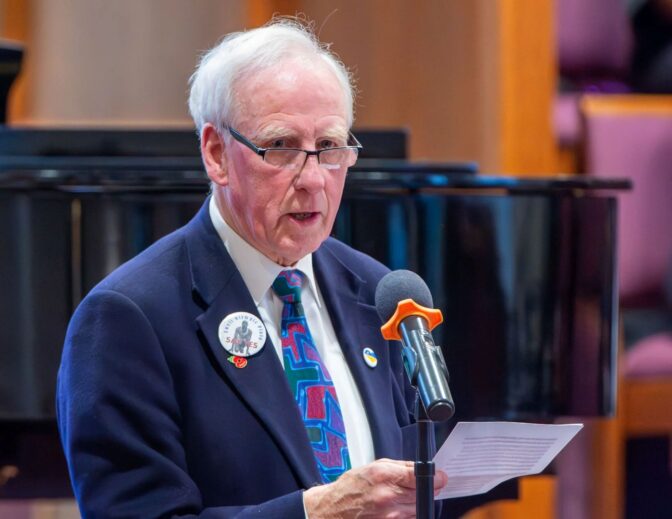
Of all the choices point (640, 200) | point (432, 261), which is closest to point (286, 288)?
point (432, 261)

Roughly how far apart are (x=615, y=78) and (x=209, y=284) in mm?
4070

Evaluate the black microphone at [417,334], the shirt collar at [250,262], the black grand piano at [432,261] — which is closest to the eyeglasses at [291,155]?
the shirt collar at [250,262]

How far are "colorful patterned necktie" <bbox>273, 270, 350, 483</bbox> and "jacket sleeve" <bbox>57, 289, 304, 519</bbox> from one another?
144 mm

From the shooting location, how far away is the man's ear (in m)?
1.94

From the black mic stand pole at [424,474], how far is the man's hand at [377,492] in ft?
0.21

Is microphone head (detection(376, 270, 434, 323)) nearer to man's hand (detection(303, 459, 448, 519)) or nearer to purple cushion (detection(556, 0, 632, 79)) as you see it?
man's hand (detection(303, 459, 448, 519))

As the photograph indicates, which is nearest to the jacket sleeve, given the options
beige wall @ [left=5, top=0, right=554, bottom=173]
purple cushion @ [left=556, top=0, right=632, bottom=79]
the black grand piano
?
the black grand piano

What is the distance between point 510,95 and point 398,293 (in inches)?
136

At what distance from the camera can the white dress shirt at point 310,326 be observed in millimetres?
1926

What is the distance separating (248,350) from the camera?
187 centimetres

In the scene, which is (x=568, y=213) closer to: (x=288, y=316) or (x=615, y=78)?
(x=288, y=316)

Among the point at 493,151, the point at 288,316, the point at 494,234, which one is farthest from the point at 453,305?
the point at 493,151

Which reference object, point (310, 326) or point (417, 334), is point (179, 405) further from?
point (417, 334)

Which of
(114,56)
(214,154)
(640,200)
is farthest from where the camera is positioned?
(114,56)
